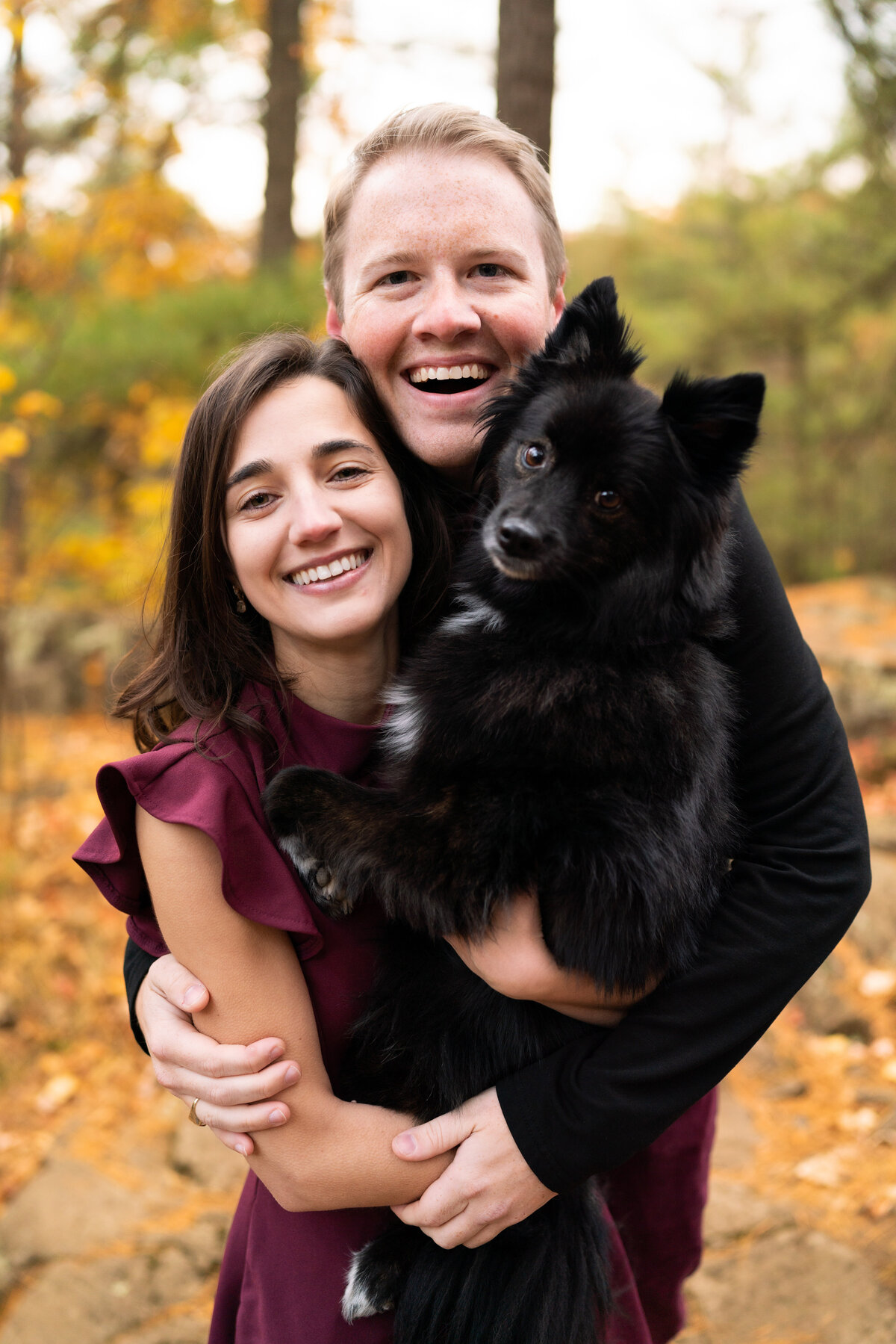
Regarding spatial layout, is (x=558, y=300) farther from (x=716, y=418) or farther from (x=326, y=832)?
(x=326, y=832)

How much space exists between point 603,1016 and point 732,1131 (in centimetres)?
260

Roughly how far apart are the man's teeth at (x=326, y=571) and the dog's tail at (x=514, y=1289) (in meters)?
1.31

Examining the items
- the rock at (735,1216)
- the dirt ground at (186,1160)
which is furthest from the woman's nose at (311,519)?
the rock at (735,1216)

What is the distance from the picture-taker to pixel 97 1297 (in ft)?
10.6

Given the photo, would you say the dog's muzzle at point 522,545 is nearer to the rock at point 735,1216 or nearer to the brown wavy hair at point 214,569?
the brown wavy hair at point 214,569

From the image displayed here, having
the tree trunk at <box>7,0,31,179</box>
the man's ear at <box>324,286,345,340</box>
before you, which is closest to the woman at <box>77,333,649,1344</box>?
the man's ear at <box>324,286,345,340</box>

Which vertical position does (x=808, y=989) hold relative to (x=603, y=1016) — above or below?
below

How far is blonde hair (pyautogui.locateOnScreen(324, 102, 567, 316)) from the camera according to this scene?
2.09m

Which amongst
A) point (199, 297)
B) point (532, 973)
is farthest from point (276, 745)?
point (199, 297)

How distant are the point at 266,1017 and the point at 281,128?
787 cm

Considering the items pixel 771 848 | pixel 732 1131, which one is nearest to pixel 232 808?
pixel 771 848

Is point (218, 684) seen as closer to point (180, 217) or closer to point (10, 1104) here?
point (10, 1104)

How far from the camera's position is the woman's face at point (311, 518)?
6.26 ft

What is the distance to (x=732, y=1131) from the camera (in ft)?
13.0
